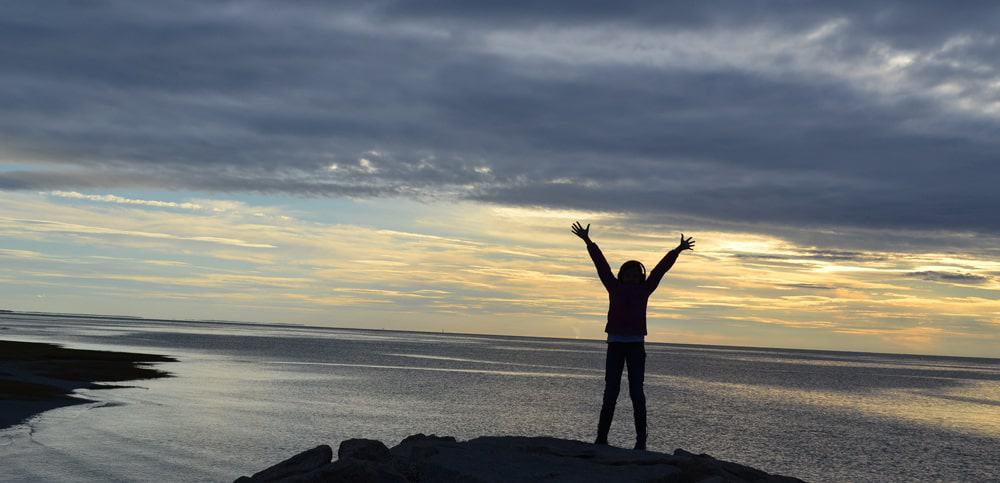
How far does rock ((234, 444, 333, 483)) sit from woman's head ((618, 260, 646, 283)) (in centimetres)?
512

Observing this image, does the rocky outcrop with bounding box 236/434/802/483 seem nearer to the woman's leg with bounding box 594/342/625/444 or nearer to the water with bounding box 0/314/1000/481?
the woman's leg with bounding box 594/342/625/444

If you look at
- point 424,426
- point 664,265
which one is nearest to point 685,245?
point 664,265

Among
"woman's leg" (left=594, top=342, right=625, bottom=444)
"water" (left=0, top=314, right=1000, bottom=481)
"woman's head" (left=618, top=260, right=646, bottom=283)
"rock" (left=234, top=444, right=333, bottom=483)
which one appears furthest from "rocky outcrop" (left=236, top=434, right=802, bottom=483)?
"water" (left=0, top=314, right=1000, bottom=481)

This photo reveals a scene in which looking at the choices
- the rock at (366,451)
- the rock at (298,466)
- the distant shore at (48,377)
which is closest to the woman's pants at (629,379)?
the rock at (366,451)

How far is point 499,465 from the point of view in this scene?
10766 mm

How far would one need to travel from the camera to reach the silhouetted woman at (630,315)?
41.8 feet

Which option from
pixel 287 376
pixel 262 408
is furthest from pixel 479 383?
pixel 262 408

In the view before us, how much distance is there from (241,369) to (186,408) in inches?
1137

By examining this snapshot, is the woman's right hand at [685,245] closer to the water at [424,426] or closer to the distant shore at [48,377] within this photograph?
the water at [424,426]

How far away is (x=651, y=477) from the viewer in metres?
10.4

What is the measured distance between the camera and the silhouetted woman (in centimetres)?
1274

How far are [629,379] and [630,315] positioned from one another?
96 cm

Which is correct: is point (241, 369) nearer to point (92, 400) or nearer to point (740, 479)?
point (92, 400)

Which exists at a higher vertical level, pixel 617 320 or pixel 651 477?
pixel 617 320
